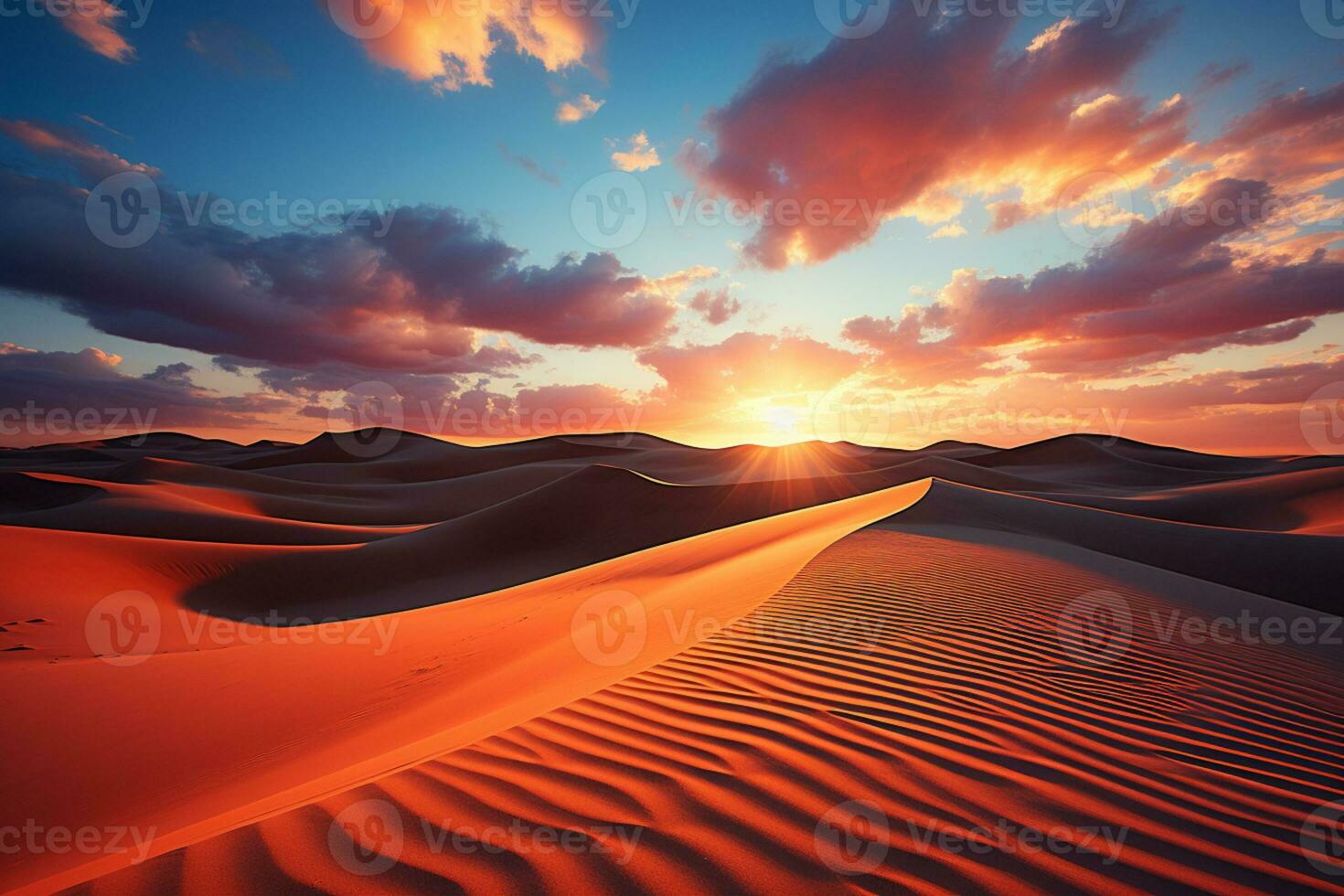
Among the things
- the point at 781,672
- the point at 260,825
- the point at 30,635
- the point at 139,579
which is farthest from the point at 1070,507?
the point at 139,579

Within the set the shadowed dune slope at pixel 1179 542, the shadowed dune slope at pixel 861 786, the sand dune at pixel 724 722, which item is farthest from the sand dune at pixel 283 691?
the shadowed dune slope at pixel 1179 542

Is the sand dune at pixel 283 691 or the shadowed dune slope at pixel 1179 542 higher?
the shadowed dune slope at pixel 1179 542

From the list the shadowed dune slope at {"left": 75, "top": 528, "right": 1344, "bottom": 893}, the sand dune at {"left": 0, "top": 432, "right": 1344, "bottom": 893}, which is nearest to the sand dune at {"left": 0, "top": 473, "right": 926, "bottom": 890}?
the sand dune at {"left": 0, "top": 432, "right": 1344, "bottom": 893}

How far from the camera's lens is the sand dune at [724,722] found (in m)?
1.89

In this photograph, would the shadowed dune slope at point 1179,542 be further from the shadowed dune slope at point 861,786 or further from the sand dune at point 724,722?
the shadowed dune slope at point 861,786

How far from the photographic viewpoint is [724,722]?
278 cm

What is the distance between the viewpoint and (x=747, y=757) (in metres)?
2.43

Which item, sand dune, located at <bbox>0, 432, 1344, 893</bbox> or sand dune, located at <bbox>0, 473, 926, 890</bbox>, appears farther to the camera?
sand dune, located at <bbox>0, 473, 926, 890</bbox>

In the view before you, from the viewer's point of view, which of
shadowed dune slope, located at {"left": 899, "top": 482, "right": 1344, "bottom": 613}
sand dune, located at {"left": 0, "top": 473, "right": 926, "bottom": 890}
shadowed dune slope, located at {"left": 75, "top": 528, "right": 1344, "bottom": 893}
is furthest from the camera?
shadowed dune slope, located at {"left": 899, "top": 482, "right": 1344, "bottom": 613}

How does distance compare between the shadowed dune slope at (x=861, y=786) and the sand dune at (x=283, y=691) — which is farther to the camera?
the sand dune at (x=283, y=691)

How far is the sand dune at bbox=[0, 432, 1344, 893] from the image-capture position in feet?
6.20

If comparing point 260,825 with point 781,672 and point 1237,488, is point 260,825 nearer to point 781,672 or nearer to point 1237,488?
point 781,672

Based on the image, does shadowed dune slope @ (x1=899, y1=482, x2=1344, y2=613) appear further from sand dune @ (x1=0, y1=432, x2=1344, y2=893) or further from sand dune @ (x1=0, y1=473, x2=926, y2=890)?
sand dune @ (x1=0, y1=473, x2=926, y2=890)

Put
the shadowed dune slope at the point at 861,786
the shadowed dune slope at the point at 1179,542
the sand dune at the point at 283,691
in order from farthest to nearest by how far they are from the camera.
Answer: the shadowed dune slope at the point at 1179,542
the sand dune at the point at 283,691
the shadowed dune slope at the point at 861,786
